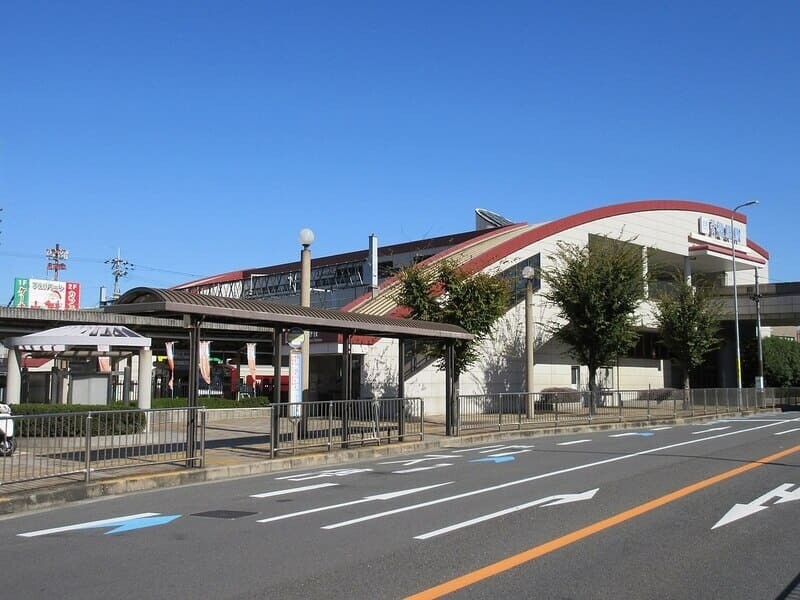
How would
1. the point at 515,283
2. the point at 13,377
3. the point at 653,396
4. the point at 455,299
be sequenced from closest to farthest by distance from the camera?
the point at 13,377 → the point at 455,299 → the point at 653,396 → the point at 515,283

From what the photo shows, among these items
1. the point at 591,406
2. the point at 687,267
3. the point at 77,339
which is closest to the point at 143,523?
the point at 77,339

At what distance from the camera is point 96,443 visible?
42.8ft

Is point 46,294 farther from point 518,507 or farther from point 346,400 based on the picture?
point 518,507

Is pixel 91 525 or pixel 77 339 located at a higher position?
pixel 77 339

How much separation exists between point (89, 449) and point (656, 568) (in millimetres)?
9168

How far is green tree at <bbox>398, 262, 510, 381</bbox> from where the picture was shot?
1127 inches

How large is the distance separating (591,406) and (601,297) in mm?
6838

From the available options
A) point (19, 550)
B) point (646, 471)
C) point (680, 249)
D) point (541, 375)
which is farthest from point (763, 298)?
point (19, 550)

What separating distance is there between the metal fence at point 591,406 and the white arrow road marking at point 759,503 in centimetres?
1167

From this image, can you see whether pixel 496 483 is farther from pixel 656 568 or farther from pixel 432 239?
pixel 432 239

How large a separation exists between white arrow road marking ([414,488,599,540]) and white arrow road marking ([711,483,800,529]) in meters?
1.99

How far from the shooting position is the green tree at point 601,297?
112 feet

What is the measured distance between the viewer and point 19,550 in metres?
8.12

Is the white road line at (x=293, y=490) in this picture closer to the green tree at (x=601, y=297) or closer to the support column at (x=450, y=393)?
the support column at (x=450, y=393)
